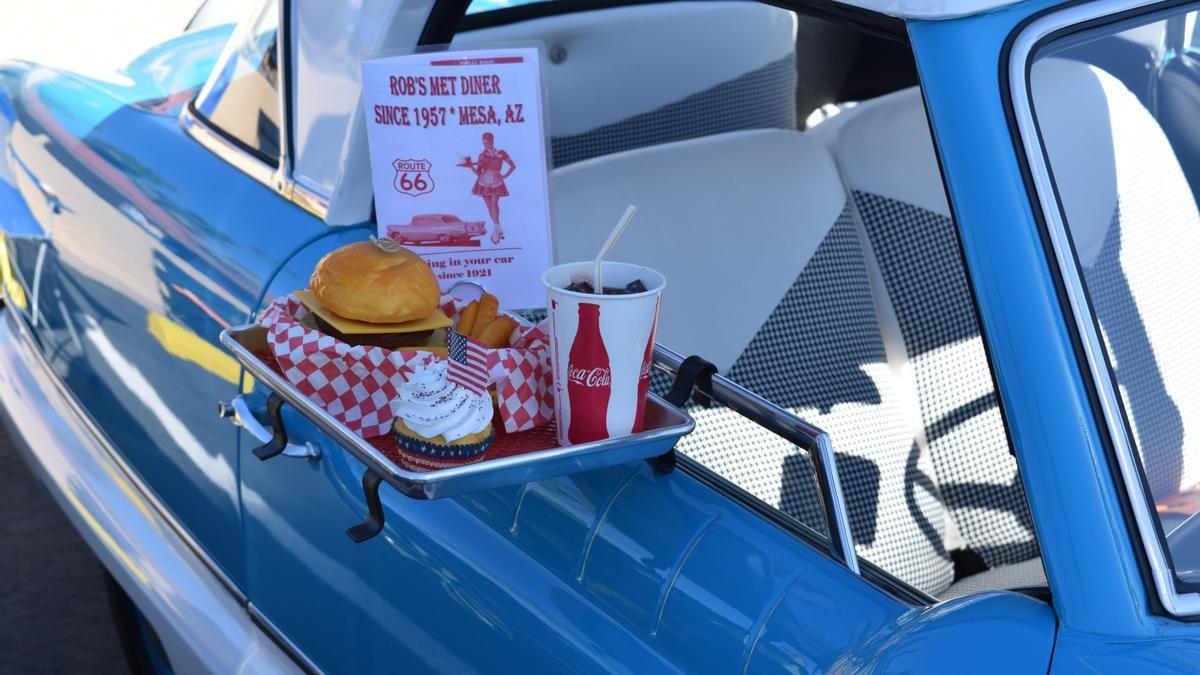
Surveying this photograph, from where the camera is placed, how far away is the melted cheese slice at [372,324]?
4.51 feet

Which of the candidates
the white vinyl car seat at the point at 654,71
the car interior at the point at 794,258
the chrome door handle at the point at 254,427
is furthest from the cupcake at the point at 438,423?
the white vinyl car seat at the point at 654,71

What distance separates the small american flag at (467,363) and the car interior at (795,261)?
47 cm

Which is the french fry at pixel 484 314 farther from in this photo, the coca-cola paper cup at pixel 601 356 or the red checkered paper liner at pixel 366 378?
the coca-cola paper cup at pixel 601 356

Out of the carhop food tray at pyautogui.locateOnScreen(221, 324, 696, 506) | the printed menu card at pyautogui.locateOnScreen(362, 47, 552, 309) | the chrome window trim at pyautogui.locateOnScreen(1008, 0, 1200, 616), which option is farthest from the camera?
the printed menu card at pyautogui.locateOnScreen(362, 47, 552, 309)

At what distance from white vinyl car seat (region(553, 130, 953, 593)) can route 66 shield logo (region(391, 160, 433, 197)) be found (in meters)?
0.33

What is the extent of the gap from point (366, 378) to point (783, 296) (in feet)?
2.66

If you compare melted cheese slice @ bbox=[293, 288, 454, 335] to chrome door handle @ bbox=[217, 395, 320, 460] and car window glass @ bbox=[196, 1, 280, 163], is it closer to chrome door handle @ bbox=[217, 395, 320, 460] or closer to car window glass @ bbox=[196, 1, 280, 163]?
chrome door handle @ bbox=[217, 395, 320, 460]

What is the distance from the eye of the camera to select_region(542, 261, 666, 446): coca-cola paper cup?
1218 millimetres

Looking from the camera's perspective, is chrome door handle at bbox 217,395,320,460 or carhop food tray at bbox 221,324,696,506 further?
chrome door handle at bbox 217,395,320,460

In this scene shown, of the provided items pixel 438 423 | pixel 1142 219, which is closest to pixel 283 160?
pixel 438 423

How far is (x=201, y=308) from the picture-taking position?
1.92m

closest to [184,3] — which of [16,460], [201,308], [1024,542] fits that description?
[16,460]

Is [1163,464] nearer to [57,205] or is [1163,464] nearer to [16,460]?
[57,205]

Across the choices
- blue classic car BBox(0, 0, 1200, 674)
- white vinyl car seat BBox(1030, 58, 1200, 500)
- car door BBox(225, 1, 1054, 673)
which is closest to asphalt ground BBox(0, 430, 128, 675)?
blue classic car BBox(0, 0, 1200, 674)
